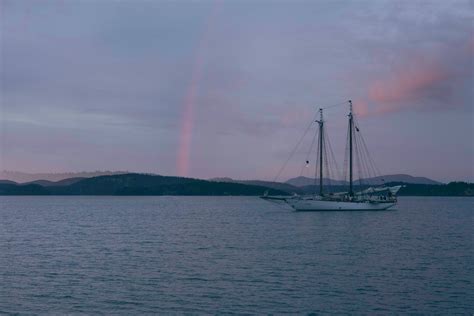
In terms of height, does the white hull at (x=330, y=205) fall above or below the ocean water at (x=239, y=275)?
above

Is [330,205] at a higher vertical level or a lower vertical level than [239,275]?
higher

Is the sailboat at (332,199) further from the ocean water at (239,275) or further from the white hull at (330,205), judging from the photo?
the ocean water at (239,275)

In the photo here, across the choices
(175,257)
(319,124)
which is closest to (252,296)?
(175,257)

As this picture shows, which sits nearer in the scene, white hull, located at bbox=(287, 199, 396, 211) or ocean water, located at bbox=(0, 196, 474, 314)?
ocean water, located at bbox=(0, 196, 474, 314)

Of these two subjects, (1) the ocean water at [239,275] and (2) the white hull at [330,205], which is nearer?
(1) the ocean water at [239,275]

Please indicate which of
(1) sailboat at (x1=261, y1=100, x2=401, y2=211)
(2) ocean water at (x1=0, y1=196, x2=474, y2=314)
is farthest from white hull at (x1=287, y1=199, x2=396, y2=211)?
(2) ocean water at (x1=0, y1=196, x2=474, y2=314)

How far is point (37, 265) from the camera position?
43688mm

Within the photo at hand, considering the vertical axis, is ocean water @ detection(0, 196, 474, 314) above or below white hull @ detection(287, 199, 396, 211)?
below

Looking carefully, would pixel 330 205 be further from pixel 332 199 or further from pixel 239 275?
pixel 239 275

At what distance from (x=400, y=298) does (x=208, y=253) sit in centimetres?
2284

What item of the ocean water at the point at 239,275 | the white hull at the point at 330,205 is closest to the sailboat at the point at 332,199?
the white hull at the point at 330,205

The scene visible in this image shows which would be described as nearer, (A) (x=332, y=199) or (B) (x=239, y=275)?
(B) (x=239, y=275)

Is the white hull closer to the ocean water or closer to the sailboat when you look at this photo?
the sailboat

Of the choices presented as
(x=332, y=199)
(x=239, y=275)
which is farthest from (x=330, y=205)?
(x=239, y=275)
